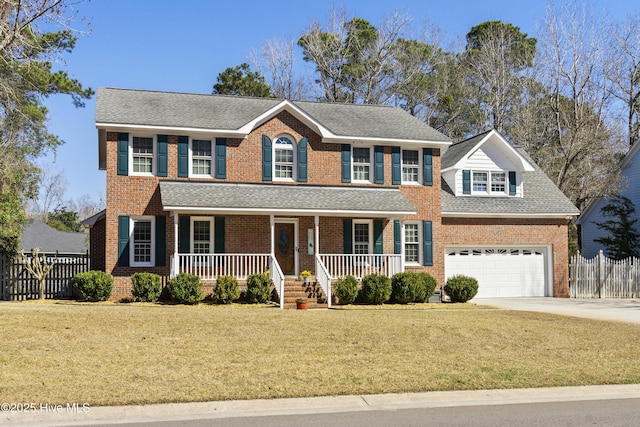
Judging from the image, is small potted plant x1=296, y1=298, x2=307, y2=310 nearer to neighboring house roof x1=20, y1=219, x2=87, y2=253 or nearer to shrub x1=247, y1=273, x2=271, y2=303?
shrub x1=247, y1=273, x2=271, y2=303

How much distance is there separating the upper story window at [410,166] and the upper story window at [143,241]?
9.75 meters

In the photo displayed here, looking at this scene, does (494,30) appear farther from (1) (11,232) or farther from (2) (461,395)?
(2) (461,395)

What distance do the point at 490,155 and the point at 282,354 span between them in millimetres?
18636

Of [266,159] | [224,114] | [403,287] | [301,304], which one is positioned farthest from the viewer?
[224,114]

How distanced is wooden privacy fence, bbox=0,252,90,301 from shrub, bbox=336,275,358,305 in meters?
9.55

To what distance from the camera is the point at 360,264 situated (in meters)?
24.7

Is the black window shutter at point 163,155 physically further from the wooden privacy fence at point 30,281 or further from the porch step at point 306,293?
the porch step at point 306,293

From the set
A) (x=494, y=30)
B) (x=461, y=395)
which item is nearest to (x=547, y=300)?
(x=461, y=395)

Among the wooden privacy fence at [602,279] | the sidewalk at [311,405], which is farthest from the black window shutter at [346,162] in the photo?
the sidewalk at [311,405]

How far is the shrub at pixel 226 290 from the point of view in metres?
22.0

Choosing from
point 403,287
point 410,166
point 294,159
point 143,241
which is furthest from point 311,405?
point 410,166

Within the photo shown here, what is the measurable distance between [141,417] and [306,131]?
18.1m

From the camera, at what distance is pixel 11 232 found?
78.9ft

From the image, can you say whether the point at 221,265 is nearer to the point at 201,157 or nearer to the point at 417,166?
the point at 201,157
